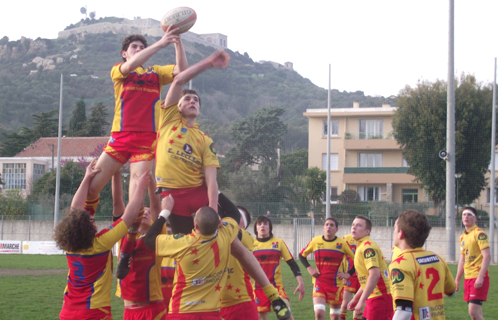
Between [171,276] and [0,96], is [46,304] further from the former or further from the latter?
[0,96]

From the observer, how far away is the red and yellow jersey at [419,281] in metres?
4.24

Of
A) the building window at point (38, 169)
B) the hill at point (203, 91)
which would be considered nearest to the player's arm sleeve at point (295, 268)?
the hill at point (203, 91)

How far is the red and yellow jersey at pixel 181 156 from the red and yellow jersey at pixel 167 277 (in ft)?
3.13

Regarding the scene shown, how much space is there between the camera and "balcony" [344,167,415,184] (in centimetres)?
4525

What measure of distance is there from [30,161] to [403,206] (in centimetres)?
3843

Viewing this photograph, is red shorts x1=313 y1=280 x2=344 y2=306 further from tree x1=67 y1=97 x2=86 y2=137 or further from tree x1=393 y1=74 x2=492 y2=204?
tree x1=67 y1=97 x2=86 y2=137

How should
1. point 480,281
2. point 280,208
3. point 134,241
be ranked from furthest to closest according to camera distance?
point 280,208
point 480,281
point 134,241

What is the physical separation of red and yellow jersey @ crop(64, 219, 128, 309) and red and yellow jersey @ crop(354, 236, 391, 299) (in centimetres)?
347

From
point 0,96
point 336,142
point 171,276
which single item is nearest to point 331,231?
point 171,276

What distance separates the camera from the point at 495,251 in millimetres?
25141

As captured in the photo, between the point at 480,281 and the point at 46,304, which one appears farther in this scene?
the point at 46,304

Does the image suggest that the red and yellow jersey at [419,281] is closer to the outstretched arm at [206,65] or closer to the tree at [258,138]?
the outstretched arm at [206,65]

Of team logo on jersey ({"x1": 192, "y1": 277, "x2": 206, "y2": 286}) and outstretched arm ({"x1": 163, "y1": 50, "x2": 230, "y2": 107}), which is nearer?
team logo on jersey ({"x1": 192, "y1": 277, "x2": 206, "y2": 286})

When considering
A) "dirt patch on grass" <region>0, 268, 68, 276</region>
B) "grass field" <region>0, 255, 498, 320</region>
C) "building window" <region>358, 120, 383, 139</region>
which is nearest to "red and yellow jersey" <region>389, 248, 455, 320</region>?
"grass field" <region>0, 255, 498, 320</region>
